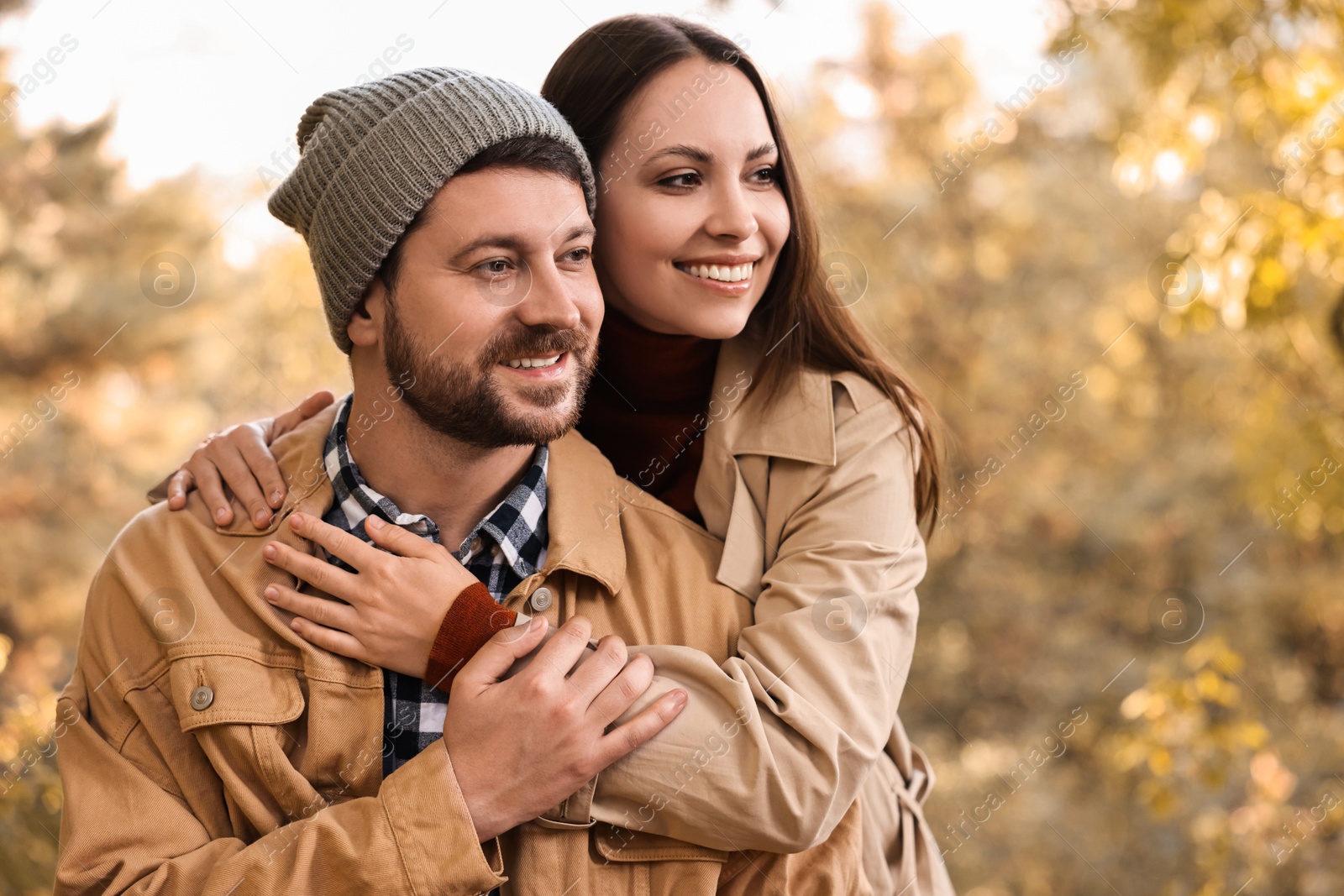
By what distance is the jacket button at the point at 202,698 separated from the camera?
1.62 m

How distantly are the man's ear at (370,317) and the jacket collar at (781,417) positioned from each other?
609 millimetres

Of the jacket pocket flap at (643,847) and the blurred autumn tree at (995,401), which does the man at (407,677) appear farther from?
the blurred autumn tree at (995,401)

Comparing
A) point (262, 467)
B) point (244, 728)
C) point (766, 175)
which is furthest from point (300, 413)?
point (766, 175)

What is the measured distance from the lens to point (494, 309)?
172cm

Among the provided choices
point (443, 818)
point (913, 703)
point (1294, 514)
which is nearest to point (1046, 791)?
point (913, 703)

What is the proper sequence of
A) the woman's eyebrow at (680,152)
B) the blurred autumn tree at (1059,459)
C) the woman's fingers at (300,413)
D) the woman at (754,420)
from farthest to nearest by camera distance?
the blurred autumn tree at (1059,459) < the woman's fingers at (300,413) < the woman's eyebrow at (680,152) < the woman at (754,420)

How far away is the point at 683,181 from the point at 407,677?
0.97 metres

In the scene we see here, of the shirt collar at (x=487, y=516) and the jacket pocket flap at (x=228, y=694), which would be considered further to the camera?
the shirt collar at (x=487, y=516)

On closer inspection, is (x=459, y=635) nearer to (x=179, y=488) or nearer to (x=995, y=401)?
(x=179, y=488)

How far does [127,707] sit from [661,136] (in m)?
1.25

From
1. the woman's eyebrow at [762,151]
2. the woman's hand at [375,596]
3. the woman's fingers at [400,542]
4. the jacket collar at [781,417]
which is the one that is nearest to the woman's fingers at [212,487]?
the woman's hand at [375,596]

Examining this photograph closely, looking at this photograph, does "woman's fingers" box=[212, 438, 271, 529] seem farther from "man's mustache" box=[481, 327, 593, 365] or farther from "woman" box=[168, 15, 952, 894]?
"man's mustache" box=[481, 327, 593, 365]

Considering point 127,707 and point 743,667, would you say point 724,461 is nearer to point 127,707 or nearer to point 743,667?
point 743,667

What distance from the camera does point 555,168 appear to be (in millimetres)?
1799
